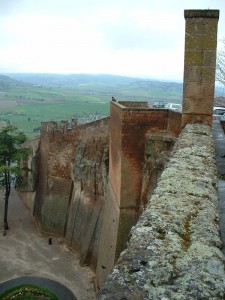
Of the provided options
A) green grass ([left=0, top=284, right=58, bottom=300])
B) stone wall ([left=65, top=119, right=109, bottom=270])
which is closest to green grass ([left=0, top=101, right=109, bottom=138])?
stone wall ([left=65, top=119, right=109, bottom=270])

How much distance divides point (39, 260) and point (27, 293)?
11.1 ft

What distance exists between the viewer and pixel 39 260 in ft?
68.9

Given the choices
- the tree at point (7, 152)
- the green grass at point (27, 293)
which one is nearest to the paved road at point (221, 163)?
the green grass at point (27, 293)

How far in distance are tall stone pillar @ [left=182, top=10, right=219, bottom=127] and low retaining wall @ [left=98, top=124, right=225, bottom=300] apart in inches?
222

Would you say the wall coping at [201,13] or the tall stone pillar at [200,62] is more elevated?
the wall coping at [201,13]

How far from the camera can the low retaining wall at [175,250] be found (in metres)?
2.44

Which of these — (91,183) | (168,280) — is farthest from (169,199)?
(91,183)

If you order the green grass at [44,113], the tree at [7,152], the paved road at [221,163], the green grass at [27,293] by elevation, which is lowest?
the green grass at [27,293]

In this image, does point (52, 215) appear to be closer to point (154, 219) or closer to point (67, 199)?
point (67, 199)

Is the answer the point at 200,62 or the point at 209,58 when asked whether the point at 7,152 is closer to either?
the point at 200,62

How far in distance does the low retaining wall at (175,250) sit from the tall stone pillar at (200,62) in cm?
564

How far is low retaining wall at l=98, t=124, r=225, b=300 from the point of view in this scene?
2438 mm

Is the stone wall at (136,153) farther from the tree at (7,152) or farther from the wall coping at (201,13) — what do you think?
the tree at (7,152)

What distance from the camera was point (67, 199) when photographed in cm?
2459
